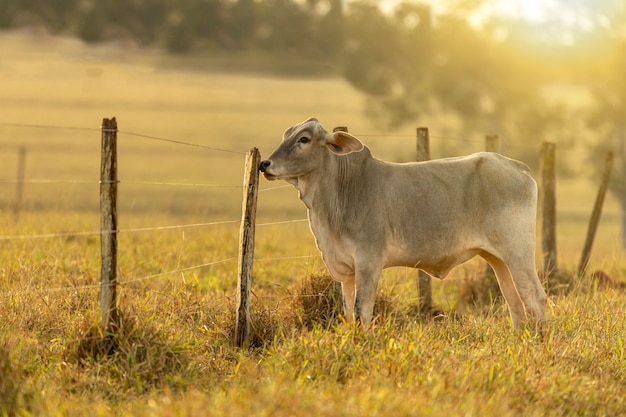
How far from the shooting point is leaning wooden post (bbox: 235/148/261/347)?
825 cm

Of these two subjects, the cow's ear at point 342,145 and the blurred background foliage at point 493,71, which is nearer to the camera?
the cow's ear at point 342,145

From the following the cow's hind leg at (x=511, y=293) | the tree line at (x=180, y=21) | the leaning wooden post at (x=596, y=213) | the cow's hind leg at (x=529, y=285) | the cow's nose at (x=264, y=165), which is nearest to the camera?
the cow's nose at (x=264, y=165)

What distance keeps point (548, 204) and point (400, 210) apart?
4785mm

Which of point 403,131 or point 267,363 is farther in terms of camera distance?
point 403,131

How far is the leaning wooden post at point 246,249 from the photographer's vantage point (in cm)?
825

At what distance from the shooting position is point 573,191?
4866 centimetres

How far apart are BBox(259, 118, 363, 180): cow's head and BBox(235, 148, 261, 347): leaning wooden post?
24cm

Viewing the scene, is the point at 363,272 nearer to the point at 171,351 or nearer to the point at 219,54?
the point at 171,351

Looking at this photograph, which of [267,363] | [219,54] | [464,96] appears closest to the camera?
[267,363]

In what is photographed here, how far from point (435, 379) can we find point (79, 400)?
2.30 m

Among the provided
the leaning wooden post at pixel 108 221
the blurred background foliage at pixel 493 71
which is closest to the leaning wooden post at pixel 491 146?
the leaning wooden post at pixel 108 221

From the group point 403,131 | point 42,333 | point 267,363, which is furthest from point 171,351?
point 403,131

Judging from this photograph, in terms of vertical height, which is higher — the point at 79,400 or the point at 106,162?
the point at 106,162

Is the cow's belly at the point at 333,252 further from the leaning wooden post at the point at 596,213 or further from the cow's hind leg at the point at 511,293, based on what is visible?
the leaning wooden post at the point at 596,213
